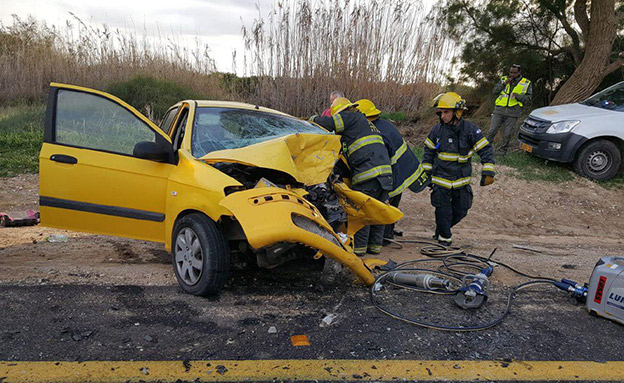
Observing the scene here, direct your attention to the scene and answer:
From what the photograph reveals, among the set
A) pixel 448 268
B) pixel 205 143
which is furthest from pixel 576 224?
pixel 205 143

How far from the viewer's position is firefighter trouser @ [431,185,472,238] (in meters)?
5.45

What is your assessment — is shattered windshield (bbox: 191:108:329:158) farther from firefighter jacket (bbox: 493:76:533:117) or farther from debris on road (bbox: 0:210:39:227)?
firefighter jacket (bbox: 493:76:533:117)

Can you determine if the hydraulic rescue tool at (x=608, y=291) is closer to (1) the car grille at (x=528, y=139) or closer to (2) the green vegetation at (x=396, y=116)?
(1) the car grille at (x=528, y=139)

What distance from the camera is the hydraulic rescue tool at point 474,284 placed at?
325 centimetres

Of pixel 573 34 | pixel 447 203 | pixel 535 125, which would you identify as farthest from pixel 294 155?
pixel 573 34

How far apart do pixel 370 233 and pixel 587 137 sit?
5.56 m

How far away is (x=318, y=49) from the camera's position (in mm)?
10422

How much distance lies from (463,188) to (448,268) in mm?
1312

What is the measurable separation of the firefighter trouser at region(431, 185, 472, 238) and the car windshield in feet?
16.7

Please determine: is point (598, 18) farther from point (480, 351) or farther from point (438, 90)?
point (480, 351)

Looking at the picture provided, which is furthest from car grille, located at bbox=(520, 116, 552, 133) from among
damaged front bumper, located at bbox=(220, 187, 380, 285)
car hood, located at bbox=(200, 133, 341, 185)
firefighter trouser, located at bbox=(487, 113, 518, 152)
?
damaged front bumper, located at bbox=(220, 187, 380, 285)

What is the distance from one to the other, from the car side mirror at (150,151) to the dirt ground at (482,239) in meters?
0.94

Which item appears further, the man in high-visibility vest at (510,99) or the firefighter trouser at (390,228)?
the man in high-visibility vest at (510,99)

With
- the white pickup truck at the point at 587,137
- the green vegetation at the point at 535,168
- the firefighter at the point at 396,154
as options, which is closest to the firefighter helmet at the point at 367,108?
the firefighter at the point at 396,154
